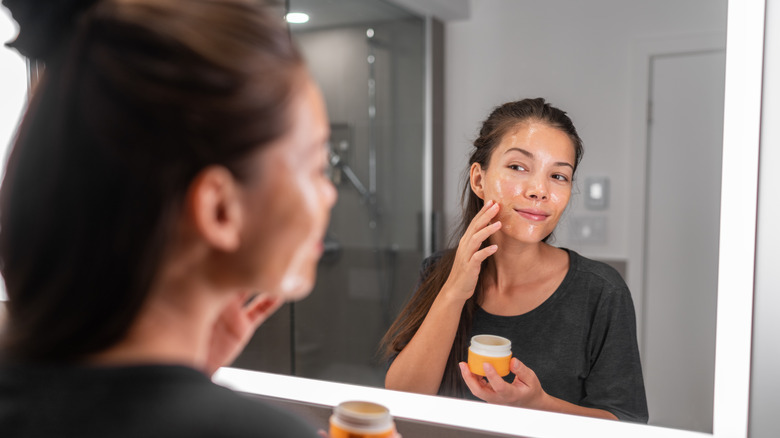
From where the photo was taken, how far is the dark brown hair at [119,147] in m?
0.32

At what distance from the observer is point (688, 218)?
859 millimetres

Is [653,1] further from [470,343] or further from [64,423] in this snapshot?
[64,423]

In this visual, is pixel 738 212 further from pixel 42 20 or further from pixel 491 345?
pixel 42 20

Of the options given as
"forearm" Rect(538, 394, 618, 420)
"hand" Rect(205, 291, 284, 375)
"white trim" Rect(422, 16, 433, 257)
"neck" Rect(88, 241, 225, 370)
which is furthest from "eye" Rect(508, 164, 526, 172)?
"neck" Rect(88, 241, 225, 370)

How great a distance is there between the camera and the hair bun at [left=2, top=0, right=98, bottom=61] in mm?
515

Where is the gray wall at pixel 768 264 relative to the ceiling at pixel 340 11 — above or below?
below

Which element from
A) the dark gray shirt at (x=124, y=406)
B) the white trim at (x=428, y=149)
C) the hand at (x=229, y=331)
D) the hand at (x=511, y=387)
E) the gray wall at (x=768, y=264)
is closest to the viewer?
the dark gray shirt at (x=124, y=406)

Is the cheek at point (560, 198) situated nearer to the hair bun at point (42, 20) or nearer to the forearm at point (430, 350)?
the forearm at point (430, 350)

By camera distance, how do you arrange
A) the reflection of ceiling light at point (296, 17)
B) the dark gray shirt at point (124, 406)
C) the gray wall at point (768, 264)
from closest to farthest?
1. the dark gray shirt at point (124, 406)
2. the gray wall at point (768, 264)
3. the reflection of ceiling light at point (296, 17)

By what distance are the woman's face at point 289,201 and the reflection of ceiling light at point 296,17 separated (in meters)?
0.85

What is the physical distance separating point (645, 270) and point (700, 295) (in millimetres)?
80

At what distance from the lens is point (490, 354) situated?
2.54 feet

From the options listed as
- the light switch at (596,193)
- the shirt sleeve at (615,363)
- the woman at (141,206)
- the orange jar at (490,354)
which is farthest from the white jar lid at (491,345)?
the woman at (141,206)

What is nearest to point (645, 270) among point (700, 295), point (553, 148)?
point (700, 295)
